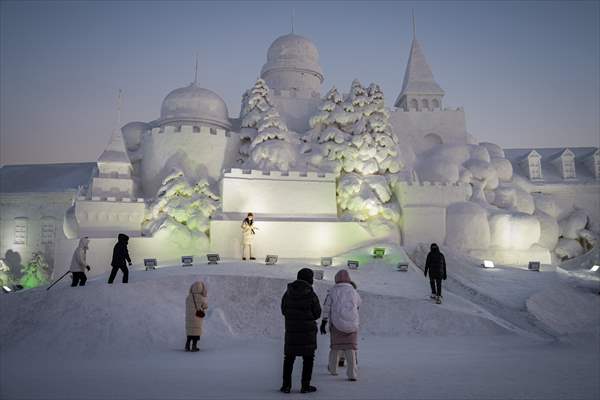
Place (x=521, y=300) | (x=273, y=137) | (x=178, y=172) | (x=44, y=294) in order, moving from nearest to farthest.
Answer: (x=44, y=294) → (x=521, y=300) → (x=178, y=172) → (x=273, y=137)

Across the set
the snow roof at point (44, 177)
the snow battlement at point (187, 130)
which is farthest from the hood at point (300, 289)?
the snow roof at point (44, 177)

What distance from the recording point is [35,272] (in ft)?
92.9

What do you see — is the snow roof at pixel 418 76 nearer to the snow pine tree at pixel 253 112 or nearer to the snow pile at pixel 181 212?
the snow pine tree at pixel 253 112

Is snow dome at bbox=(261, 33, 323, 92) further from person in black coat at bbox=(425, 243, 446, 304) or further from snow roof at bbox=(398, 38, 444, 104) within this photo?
person in black coat at bbox=(425, 243, 446, 304)

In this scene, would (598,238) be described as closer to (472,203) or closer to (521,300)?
(472,203)

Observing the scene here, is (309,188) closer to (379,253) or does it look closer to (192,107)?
(379,253)

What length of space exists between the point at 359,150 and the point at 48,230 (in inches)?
956

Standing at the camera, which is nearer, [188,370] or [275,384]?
[275,384]

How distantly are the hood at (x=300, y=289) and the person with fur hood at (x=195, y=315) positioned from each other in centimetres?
384

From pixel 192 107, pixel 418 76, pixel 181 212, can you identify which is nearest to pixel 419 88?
pixel 418 76

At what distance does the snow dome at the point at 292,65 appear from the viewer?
35312mm

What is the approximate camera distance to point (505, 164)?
33.3 metres

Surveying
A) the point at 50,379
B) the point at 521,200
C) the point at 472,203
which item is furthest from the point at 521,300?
the point at 521,200

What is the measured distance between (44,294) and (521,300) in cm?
1651
